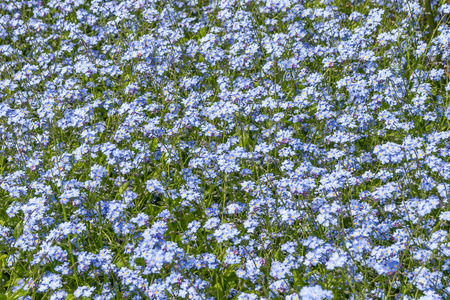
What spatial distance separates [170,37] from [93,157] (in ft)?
6.81

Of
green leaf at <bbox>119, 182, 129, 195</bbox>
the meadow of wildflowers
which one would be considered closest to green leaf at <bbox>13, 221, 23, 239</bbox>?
the meadow of wildflowers

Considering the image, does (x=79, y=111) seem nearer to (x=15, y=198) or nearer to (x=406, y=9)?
(x=15, y=198)

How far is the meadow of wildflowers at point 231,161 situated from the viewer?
3.79m

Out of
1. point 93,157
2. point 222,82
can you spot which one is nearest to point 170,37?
point 222,82

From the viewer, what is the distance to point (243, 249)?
4.08m

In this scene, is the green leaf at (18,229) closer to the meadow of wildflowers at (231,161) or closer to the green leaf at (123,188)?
the meadow of wildflowers at (231,161)

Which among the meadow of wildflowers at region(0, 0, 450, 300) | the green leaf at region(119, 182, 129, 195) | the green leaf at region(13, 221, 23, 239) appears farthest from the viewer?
the green leaf at region(119, 182, 129, 195)

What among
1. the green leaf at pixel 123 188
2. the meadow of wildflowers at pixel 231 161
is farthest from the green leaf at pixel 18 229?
the green leaf at pixel 123 188

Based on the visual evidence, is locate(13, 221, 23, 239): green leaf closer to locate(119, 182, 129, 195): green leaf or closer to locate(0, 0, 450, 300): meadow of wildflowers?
locate(0, 0, 450, 300): meadow of wildflowers

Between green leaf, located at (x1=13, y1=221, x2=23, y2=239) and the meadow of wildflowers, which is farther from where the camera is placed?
green leaf, located at (x1=13, y1=221, x2=23, y2=239)

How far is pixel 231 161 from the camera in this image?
15.2 feet

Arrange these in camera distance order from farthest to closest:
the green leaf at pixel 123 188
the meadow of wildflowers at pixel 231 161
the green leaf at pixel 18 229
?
the green leaf at pixel 123 188
the green leaf at pixel 18 229
the meadow of wildflowers at pixel 231 161

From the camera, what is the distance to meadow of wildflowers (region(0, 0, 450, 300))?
12.4 feet

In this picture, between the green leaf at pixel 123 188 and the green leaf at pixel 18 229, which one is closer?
the green leaf at pixel 18 229
